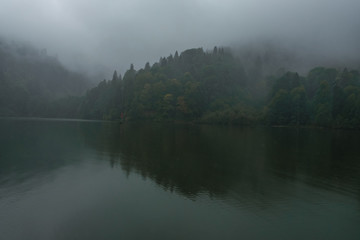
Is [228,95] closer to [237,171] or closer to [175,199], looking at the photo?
[237,171]

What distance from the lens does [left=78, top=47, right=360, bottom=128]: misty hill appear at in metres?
74.7

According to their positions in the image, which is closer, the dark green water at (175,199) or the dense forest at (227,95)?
the dark green water at (175,199)

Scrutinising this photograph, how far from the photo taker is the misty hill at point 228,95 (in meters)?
74.7

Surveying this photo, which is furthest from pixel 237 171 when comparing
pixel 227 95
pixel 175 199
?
pixel 227 95

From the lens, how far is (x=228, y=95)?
97.2 metres

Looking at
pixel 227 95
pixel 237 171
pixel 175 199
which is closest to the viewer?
pixel 175 199

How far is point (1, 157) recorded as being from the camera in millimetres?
16812

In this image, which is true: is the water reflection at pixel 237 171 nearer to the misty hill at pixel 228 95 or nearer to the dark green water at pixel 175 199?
the dark green water at pixel 175 199

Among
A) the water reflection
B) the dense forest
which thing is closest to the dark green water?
the water reflection

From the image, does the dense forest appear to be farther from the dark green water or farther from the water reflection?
the dark green water

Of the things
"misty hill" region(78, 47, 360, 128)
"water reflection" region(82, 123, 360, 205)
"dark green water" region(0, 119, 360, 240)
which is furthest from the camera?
"misty hill" region(78, 47, 360, 128)

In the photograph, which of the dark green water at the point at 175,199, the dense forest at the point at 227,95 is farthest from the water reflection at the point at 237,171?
the dense forest at the point at 227,95

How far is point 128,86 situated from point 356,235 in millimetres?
107756

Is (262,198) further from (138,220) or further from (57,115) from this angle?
(57,115)
